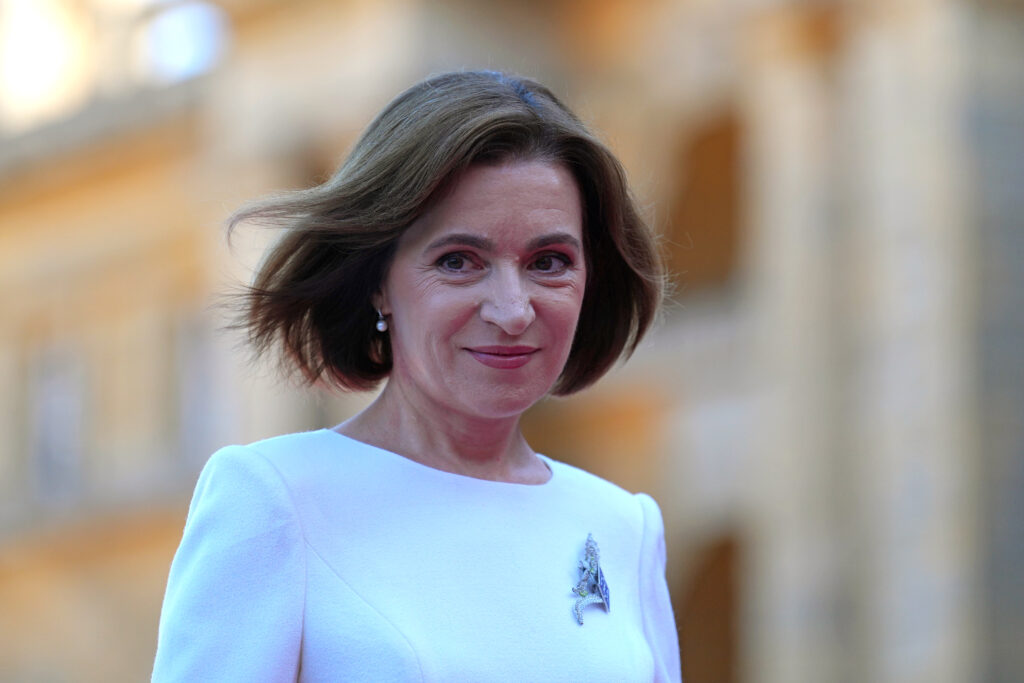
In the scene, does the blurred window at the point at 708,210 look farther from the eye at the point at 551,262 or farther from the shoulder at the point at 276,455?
the shoulder at the point at 276,455

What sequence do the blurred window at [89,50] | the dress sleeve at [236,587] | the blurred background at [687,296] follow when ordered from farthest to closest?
the blurred window at [89,50] → the blurred background at [687,296] → the dress sleeve at [236,587]

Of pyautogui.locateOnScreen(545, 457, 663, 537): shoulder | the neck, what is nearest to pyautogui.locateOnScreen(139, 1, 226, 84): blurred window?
pyautogui.locateOnScreen(545, 457, 663, 537): shoulder

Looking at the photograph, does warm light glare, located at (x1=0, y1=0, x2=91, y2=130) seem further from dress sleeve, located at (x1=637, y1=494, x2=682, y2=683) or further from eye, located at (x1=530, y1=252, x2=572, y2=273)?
eye, located at (x1=530, y1=252, x2=572, y2=273)

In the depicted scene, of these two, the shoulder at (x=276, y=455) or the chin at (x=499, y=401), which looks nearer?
the shoulder at (x=276, y=455)

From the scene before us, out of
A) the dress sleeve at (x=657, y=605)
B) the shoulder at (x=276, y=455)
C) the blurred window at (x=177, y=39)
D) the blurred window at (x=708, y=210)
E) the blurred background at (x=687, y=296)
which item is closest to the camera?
the shoulder at (x=276, y=455)

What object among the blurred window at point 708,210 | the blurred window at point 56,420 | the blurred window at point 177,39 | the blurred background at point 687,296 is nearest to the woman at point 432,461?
the blurred background at point 687,296

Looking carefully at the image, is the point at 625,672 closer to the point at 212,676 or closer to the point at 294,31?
the point at 212,676

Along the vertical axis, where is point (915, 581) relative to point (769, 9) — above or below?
below

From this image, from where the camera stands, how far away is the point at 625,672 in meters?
2.95

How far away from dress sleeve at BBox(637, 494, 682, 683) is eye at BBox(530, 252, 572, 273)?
56 centimetres

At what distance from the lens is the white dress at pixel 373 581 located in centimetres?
270

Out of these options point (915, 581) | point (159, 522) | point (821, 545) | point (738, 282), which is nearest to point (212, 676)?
point (915, 581)

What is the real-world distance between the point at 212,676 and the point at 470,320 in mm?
703

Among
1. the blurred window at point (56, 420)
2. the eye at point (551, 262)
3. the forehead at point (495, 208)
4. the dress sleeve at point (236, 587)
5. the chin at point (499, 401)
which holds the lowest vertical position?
the blurred window at point (56, 420)
